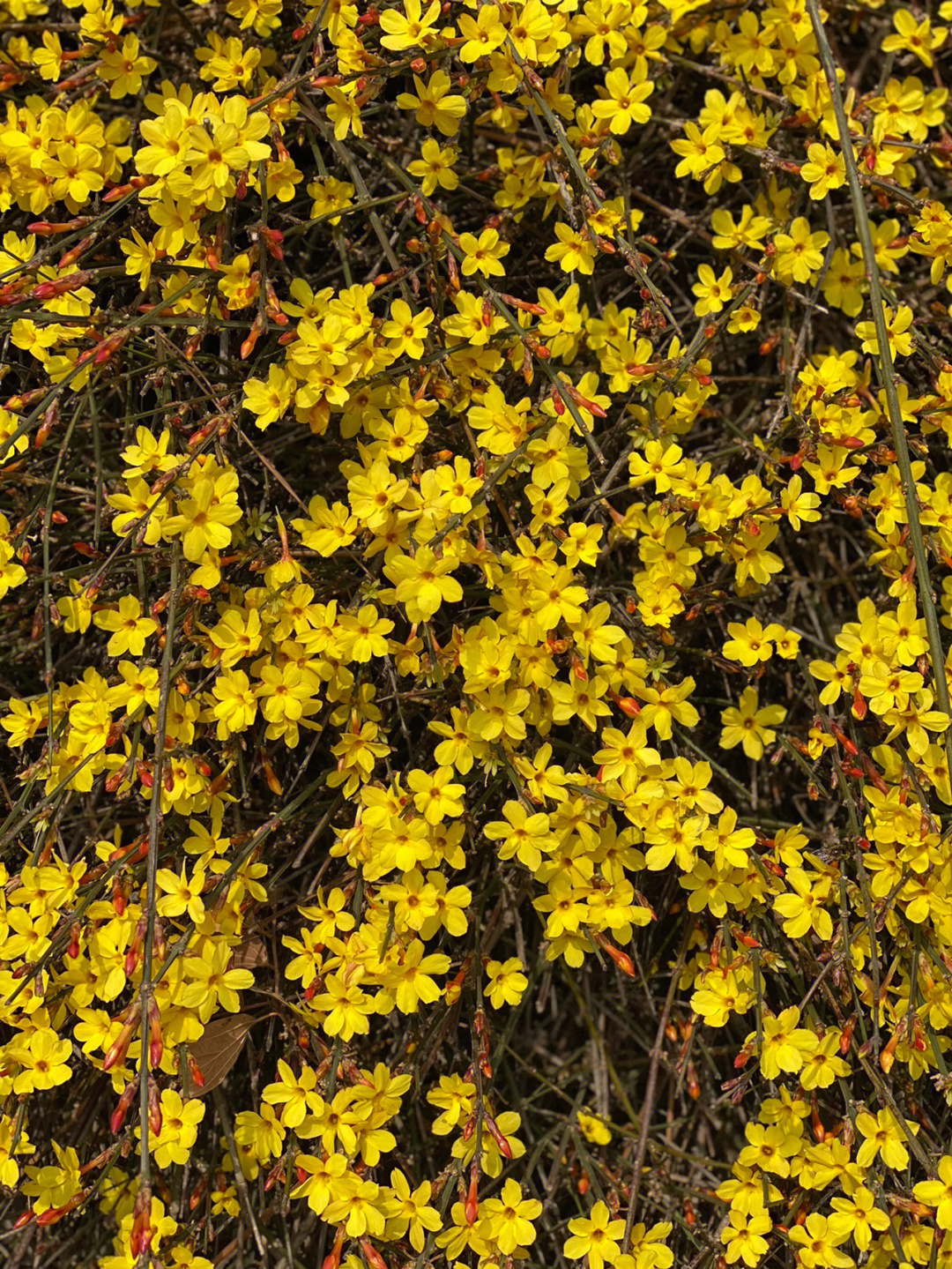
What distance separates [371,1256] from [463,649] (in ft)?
3.80

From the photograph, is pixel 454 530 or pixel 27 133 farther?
pixel 27 133

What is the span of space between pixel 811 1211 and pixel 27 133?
279 cm

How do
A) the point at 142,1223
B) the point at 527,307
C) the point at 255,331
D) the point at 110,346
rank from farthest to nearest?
the point at 527,307, the point at 255,331, the point at 110,346, the point at 142,1223

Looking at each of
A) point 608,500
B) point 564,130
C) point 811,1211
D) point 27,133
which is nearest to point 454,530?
point 608,500

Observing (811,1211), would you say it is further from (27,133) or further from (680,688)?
(27,133)

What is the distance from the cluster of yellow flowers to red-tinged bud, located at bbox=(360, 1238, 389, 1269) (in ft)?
0.15

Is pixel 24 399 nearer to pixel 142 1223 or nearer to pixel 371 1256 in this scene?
pixel 142 1223

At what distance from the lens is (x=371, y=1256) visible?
1.94 metres

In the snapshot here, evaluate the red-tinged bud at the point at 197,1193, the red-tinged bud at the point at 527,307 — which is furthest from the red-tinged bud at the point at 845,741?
the red-tinged bud at the point at 197,1193

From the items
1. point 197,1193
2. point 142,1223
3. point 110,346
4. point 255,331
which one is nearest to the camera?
point 142,1223

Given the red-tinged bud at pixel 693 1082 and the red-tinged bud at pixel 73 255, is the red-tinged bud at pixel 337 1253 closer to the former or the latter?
the red-tinged bud at pixel 693 1082

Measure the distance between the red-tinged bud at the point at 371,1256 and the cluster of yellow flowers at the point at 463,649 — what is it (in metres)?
0.05

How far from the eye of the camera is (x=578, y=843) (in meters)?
2.04

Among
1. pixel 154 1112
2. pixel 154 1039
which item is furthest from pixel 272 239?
pixel 154 1112
